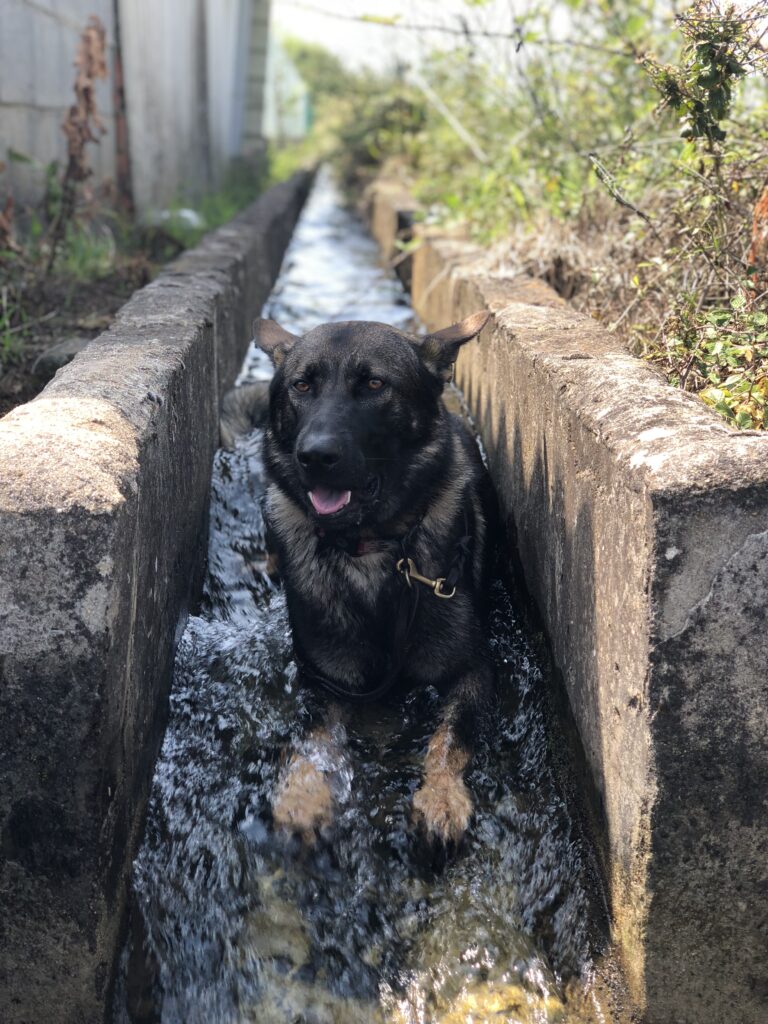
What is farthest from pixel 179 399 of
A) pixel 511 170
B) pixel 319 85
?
pixel 319 85

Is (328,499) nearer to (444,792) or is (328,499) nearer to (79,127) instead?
(444,792)

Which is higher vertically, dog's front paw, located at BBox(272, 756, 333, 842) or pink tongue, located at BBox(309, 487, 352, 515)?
pink tongue, located at BBox(309, 487, 352, 515)

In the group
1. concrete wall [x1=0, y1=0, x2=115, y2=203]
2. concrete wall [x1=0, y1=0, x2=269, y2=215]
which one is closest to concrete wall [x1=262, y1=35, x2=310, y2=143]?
concrete wall [x1=0, y1=0, x2=269, y2=215]

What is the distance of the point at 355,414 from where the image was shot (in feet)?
10.5

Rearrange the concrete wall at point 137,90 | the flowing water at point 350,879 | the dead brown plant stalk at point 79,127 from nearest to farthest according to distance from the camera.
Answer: the flowing water at point 350,879, the dead brown plant stalk at point 79,127, the concrete wall at point 137,90

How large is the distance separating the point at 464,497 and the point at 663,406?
1.09 metres

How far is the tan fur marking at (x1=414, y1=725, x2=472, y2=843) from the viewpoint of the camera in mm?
2795

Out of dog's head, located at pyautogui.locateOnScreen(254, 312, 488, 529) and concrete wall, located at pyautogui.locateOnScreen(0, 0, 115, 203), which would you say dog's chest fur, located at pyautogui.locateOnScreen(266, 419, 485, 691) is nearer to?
dog's head, located at pyautogui.locateOnScreen(254, 312, 488, 529)

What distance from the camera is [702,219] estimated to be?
4148 millimetres

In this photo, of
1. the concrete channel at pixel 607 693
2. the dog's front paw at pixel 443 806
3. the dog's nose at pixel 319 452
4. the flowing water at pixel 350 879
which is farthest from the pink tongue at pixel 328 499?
the dog's front paw at pixel 443 806

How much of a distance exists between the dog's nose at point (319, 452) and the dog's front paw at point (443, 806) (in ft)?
3.16

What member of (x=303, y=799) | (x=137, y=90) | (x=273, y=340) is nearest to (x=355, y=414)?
(x=273, y=340)

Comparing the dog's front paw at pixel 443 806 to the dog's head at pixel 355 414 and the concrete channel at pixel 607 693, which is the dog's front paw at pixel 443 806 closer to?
the concrete channel at pixel 607 693

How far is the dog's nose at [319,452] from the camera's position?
2.93 meters
